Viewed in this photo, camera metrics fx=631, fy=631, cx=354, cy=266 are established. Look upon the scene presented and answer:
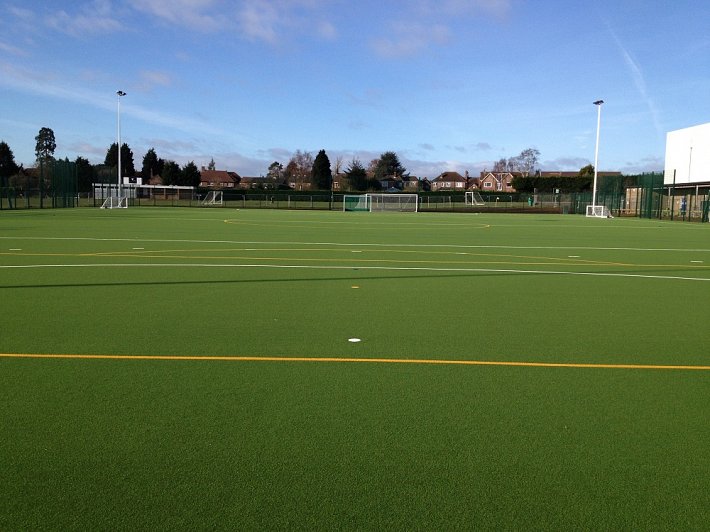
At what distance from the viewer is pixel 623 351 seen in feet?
21.6

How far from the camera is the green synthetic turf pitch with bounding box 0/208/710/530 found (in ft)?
10.9

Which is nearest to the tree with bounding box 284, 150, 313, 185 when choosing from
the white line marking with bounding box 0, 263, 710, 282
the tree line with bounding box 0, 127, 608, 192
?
the tree line with bounding box 0, 127, 608, 192

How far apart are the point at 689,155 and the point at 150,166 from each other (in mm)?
115814

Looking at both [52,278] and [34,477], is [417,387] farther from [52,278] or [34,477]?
[52,278]

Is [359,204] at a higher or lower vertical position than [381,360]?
higher

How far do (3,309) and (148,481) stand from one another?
234 inches

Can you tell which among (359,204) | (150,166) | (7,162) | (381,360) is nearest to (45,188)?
(359,204)

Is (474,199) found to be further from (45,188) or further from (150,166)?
(150,166)

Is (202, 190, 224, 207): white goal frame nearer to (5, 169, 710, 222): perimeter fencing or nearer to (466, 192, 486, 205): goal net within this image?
(5, 169, 710, 222): perimeter fencing

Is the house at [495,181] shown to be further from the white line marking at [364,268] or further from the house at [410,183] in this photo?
the white line marking at [364,268]

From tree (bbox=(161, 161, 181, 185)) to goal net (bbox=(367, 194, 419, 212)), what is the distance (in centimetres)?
6255

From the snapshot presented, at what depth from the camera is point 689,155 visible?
5888cm

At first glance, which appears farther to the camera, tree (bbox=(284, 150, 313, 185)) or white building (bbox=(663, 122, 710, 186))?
tree (bbox=(284, 150, 313, 185))

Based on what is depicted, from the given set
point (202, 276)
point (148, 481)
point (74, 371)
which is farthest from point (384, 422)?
point (202, 276)
